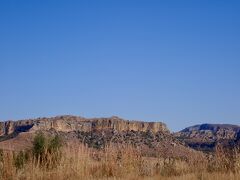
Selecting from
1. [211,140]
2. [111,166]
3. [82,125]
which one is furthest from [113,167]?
[82,125]

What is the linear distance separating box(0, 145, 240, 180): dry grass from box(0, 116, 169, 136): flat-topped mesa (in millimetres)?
95388

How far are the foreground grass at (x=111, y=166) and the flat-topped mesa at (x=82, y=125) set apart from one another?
95.4 metres

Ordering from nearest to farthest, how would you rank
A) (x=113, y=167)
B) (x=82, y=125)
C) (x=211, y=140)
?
(x=113, y=167) < (x=211, y=140) < (x=82, y=125)

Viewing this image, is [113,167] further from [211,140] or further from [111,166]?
[211,140]

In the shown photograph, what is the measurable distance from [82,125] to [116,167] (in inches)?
4041

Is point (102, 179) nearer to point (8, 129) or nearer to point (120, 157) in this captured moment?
point (120, 157)

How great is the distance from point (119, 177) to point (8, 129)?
115524mm

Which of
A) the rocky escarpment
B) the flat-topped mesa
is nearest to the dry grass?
the rocky escarpment

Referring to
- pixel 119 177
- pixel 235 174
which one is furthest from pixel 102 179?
pixel 235 174

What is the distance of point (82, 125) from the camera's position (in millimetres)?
116875

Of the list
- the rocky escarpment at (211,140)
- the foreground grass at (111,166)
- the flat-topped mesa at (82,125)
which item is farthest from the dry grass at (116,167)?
the flat-topped mesa at (82,125)

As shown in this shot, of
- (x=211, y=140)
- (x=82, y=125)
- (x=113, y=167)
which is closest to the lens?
(x=113, y=167)

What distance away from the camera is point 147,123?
124625mm

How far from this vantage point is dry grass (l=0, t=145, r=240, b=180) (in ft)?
45.6
